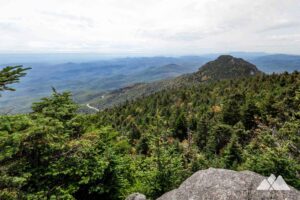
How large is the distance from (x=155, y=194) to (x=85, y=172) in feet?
16.5

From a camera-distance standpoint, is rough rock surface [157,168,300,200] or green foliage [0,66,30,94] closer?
green foliage [0,66,30,94]

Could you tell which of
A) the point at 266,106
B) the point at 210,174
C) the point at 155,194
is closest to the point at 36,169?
the point at 155,194

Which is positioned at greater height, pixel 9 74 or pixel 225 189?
pixel 9 74

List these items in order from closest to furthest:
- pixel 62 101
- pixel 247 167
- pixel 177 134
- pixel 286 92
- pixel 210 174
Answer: pixel 210 174, pixel 247 167, pixel 62 101, pixel 286 92, pixel 177 134

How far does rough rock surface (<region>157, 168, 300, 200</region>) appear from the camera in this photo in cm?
1092

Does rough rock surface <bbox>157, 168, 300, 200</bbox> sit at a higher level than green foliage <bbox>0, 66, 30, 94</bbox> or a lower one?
lower

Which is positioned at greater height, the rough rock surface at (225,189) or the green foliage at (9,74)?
the green foliage at (9,74)

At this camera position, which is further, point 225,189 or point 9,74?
point 225,189

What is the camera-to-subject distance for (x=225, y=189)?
38.1 ft

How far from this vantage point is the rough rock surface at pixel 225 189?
35.8 feet

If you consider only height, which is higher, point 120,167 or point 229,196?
point 229,196

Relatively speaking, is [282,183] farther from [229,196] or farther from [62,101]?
[62,101]

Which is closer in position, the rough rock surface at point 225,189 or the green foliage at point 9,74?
the green foliage at point 9,74

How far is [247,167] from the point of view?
1788cm
